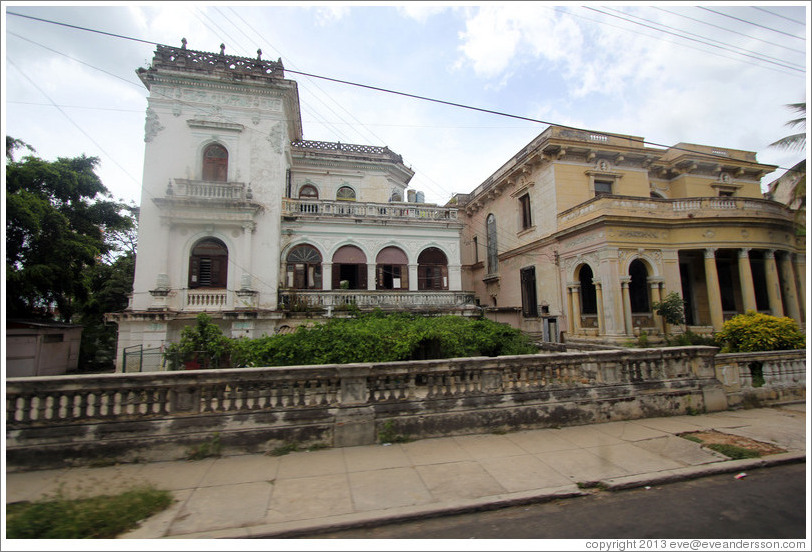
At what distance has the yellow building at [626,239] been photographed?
14125 millimetres

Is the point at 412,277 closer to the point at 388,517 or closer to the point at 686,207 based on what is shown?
the point at 686,207

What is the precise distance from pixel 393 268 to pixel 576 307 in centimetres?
880

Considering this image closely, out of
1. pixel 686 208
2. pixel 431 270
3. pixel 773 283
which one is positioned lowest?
pixel 773 283

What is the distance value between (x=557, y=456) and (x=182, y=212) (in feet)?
51.3

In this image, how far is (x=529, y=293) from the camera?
19.2 m

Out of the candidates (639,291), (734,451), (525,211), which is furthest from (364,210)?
(734,451)

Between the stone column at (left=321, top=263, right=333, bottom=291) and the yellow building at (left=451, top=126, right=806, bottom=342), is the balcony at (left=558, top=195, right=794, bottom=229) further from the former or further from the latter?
the stone column at (left=321, top=263, right=333, bottom=291)

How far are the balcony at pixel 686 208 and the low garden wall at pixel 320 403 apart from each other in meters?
9.13

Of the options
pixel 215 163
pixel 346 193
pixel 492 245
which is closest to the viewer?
pixel 215 163

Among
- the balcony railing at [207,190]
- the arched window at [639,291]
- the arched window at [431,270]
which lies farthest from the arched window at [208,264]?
the arched window at [639,291]

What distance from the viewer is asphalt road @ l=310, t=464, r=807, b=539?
10.7ft

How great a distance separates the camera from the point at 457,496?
3.84m

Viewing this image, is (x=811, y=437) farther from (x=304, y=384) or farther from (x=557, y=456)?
(x=304, y=384)

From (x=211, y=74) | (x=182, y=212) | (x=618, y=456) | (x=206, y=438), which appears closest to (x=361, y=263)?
(x=182, y=212)
